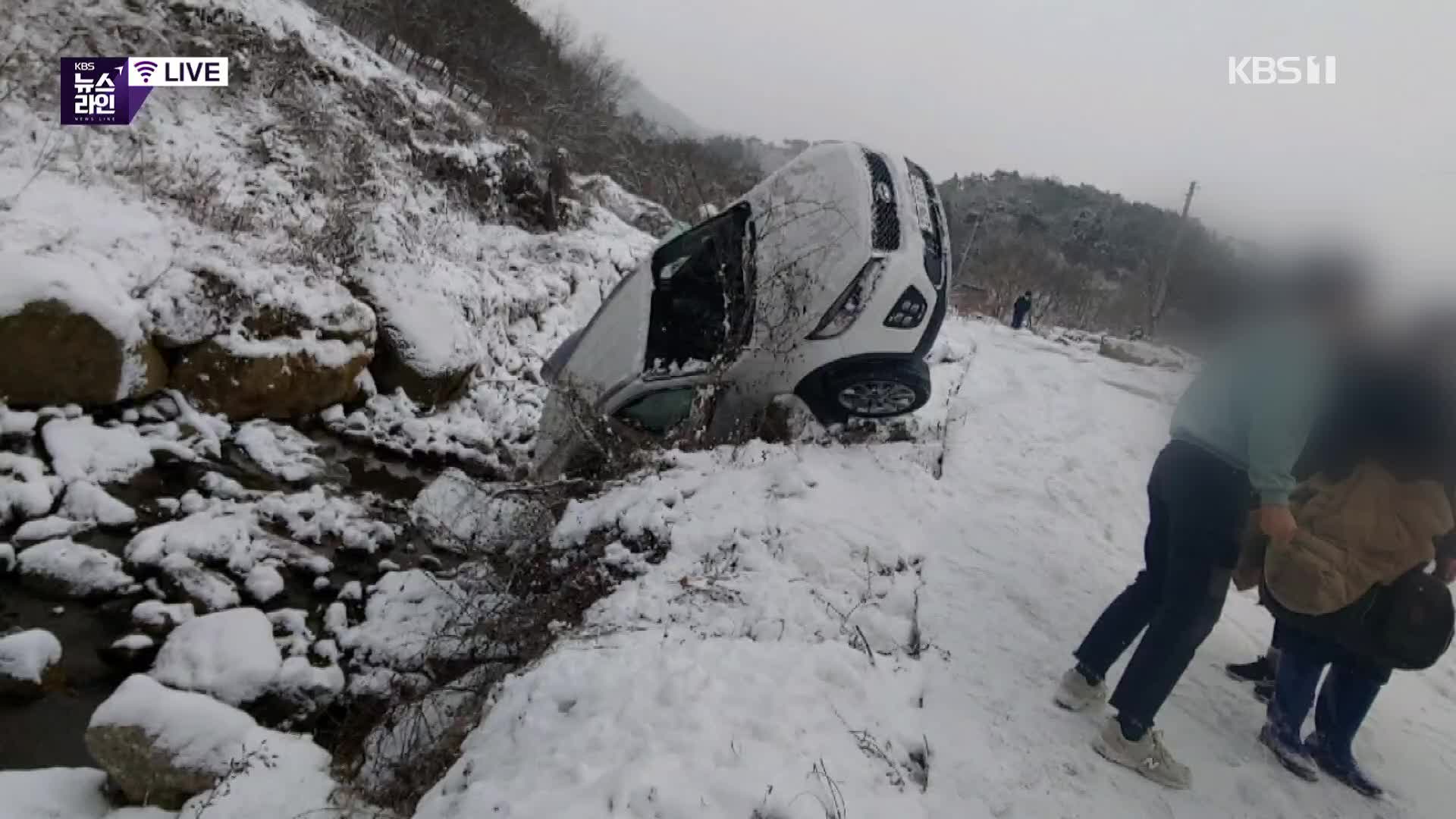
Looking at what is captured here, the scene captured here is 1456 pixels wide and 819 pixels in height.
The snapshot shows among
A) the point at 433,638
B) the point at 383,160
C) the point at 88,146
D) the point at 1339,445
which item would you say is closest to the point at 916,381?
the point at 1339,445

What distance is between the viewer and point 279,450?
5.29 meters

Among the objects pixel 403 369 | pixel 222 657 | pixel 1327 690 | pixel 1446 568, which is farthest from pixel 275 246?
pixel 1446 568

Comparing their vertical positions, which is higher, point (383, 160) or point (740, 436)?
point (383, 160)

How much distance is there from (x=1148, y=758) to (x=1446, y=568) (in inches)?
67.1

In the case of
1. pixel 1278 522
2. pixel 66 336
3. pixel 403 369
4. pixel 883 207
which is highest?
pixel 883 207

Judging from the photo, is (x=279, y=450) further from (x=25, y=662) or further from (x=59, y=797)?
(x=59, y=797)

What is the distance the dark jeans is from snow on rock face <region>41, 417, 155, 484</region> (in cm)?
589

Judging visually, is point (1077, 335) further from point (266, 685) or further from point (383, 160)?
point (266, 685)

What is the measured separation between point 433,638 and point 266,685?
2.41ft

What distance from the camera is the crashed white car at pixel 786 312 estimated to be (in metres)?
4.45

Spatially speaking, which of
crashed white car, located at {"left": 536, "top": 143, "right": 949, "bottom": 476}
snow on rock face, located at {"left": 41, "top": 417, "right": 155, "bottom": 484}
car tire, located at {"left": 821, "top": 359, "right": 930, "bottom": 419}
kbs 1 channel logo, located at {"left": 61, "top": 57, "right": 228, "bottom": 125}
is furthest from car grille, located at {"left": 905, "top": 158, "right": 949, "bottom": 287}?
kbs 1 channel logo, located at {"left": 61, "top": 57, "right": 228, "bottom": 125}

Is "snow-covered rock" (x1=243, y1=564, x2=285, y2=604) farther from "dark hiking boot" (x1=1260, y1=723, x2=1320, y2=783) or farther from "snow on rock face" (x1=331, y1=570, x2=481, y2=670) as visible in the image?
"dark hiking boot" (x1=1260, y1=723, x2=1320, y2=783)

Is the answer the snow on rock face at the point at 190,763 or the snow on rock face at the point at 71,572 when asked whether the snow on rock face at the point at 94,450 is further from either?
the snow on rock face at the point at 190,763

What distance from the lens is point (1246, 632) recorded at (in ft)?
14.3
